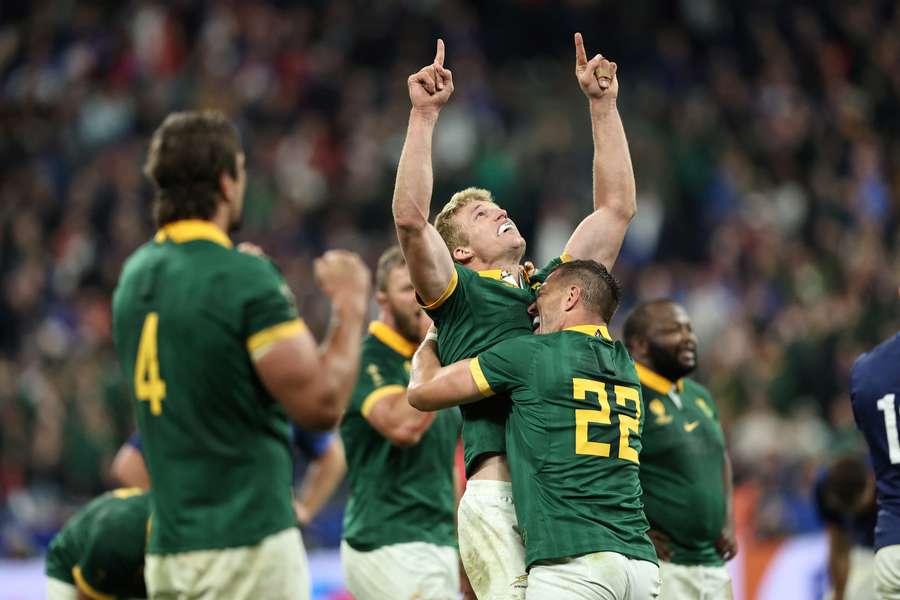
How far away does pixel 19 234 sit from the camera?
669 inches

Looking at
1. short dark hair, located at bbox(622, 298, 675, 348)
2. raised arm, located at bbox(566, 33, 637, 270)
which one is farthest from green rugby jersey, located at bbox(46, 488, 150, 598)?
short dark hair, located at bbox(622, 298, 675, 348)

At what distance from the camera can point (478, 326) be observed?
5.92 metres

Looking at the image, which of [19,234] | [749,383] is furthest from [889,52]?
[19,234]

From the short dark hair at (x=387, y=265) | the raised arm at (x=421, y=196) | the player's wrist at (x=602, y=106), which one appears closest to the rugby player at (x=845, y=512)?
the short dark hair at (x=387, y=265)

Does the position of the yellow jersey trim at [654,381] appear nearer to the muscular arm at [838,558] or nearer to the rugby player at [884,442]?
the rugby player at [884,442]

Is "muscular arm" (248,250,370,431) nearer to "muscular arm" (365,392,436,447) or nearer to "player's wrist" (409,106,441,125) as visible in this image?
"player's wrist" (409,106,441,125)

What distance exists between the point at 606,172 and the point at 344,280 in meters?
1.68

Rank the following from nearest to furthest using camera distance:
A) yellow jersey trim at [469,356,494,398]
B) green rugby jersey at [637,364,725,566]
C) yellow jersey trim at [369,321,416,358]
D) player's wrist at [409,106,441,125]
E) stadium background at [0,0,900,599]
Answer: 1. yellow jersey trim at [469,356,494,398]
2. player's wrist at [409,106,441,125]
3. green rugby jersey at [637,364,725,566]
4. yellow jersey trim at [369,321,416,358]
5. stadium background at [0,0,900,599]

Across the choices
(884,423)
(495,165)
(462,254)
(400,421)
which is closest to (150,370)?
(462,254)

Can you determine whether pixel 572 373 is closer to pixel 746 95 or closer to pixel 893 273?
pixel 893 273

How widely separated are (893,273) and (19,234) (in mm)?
10598

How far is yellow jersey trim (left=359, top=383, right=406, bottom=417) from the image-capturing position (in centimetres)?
736

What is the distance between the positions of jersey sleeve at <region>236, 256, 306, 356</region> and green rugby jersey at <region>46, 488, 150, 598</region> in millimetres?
2052

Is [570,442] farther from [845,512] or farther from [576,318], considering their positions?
[845,512]
